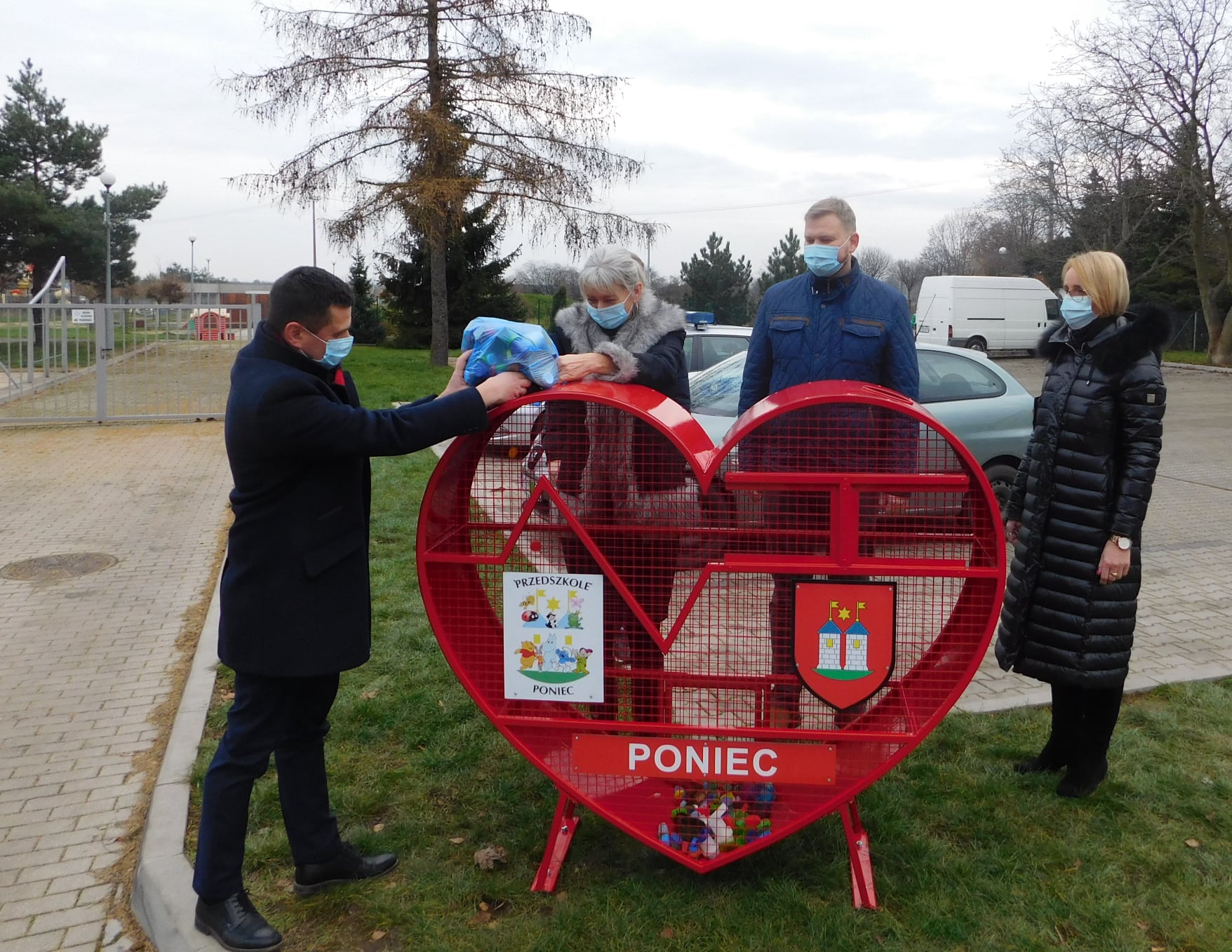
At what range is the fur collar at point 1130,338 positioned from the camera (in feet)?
10.9

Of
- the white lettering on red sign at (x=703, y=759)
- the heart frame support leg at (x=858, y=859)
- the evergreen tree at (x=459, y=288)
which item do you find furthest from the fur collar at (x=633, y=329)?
the evergreen tree at (x=459, y=288)

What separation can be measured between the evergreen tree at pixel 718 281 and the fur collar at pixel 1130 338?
36529 mm

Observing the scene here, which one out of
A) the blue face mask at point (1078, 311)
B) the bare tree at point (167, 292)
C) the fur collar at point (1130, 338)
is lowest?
the fur collar at point (1130, 338)

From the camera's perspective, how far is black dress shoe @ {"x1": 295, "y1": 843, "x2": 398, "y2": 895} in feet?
10.1

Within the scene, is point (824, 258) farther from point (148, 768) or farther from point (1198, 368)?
point (1198, 368)

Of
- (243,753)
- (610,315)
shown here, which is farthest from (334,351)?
(243,753)

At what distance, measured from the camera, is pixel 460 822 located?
349cm

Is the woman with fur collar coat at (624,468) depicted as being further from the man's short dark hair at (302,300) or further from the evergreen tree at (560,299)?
the evergreen tree at (560,299)

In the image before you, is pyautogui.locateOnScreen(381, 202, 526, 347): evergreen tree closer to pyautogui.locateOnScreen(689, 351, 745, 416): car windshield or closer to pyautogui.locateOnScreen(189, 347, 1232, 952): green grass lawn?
pyautogui.locateOnScreen(689, 351, 745, 416): car windshield

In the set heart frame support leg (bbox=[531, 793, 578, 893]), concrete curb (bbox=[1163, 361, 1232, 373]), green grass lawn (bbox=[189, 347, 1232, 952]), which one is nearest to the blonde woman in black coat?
green grass lawn (bbox=[189, 347, 1232, 952])

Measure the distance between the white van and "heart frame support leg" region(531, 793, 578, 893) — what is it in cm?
2829

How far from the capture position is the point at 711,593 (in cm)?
281

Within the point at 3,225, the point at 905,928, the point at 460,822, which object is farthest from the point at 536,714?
the point at 3,225

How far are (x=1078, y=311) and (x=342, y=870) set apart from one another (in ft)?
10.1
